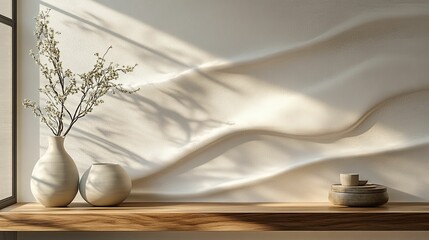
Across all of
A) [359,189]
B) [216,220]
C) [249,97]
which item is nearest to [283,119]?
[249,97]

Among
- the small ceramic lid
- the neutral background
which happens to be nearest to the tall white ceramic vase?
the neutral background

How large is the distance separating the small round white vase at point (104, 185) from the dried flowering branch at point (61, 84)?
0.78 ft

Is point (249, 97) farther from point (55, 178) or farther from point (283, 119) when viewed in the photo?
point (55, 178)

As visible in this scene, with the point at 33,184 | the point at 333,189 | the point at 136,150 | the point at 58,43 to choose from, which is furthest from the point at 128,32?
the point at 333,189

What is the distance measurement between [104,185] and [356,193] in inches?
42.1

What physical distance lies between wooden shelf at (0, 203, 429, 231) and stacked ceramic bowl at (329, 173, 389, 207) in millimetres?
87

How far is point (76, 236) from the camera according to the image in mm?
3037

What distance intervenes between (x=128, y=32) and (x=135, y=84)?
0.80 ft

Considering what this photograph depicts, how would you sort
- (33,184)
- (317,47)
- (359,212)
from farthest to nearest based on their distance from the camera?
1. (317,47)
2. (33,184)
3. (359,212)

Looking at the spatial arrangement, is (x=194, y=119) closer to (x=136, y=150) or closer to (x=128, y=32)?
(x=136, y=150)

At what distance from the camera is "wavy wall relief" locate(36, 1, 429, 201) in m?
3.00

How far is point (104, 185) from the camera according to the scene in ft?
9.20

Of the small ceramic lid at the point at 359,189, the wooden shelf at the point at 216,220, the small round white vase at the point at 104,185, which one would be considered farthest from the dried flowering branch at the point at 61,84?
the small ceramic lid at the point at 359,189

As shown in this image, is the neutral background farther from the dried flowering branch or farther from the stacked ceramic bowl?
the stacked ceramic bowl
